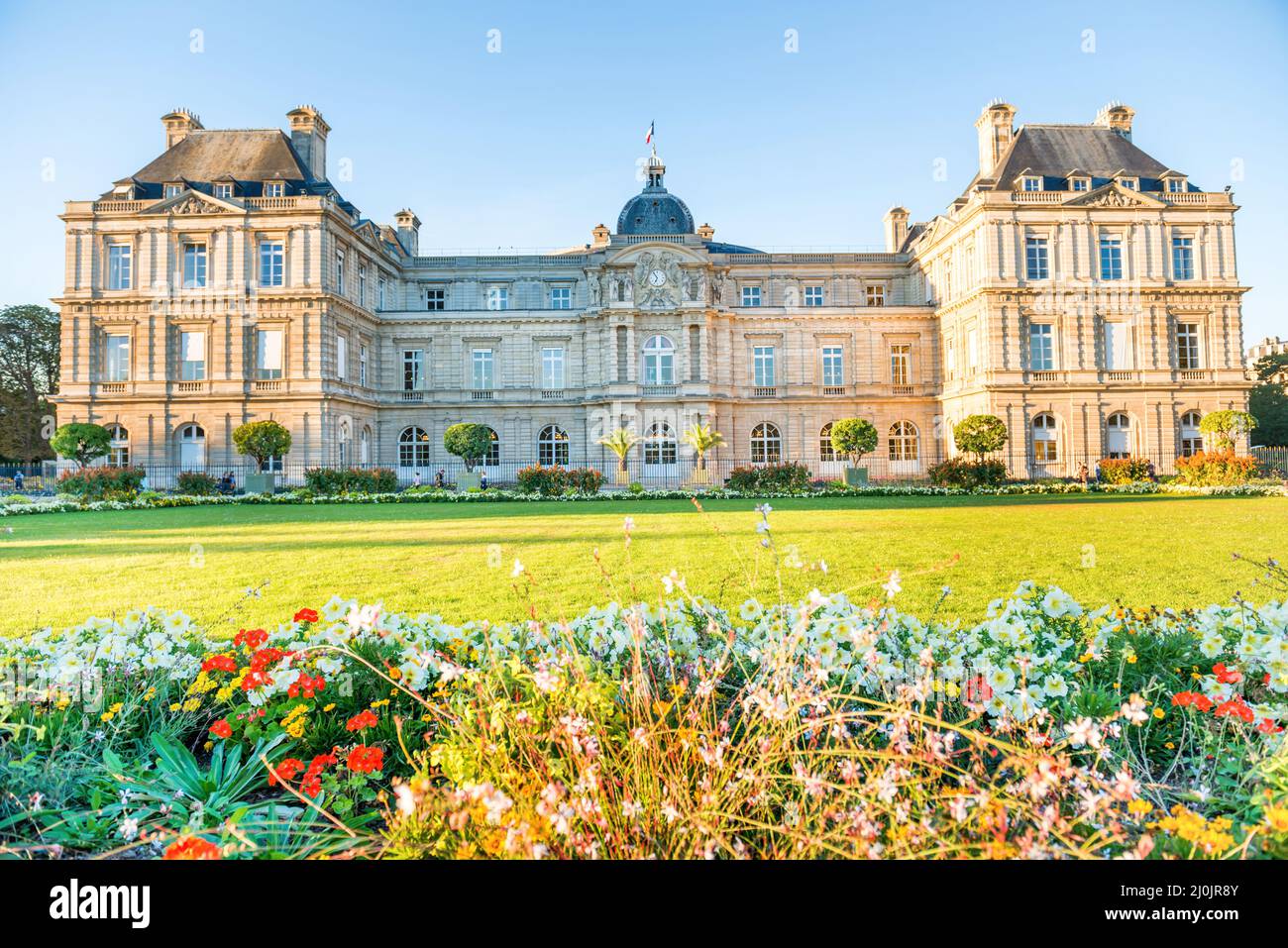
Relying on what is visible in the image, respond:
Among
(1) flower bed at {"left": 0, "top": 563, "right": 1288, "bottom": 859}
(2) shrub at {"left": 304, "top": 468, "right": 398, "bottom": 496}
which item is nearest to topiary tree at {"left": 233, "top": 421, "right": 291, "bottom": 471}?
(2) shrub at {"left": 304, "top": 468, "right": 398, "bottom": 496}

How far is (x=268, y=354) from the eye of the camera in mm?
26781

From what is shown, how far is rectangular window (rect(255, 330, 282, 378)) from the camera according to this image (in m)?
26.7

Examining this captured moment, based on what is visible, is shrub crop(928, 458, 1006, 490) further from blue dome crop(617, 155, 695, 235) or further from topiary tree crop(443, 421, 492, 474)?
blue dome crop(617, 155, 695, 235)

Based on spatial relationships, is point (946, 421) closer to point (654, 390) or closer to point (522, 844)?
point (654, 390)

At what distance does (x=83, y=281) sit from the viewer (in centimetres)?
2488

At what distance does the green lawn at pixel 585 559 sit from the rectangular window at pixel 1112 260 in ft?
61.4

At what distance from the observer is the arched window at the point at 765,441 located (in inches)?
1249

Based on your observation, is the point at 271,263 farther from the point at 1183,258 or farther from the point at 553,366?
the point at 1183,258

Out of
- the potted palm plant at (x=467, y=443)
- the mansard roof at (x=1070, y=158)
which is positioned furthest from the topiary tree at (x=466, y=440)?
the mansard roof at (x=1070, y=158)

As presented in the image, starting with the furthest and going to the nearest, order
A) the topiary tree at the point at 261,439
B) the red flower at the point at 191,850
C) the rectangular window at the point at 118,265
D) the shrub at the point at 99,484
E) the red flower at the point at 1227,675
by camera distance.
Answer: the rectangular window at the point at 118,265 < the topiary tree at the point at 261,439 < the shrub at the point at 99,484 < the red flower at the point at 1227,675 < the red flower at the point at 191,850

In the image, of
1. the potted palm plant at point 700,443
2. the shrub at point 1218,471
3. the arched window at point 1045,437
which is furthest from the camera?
the arched window at point 1045,437

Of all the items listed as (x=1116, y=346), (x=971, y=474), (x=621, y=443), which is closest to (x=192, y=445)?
(x=621, y=443)

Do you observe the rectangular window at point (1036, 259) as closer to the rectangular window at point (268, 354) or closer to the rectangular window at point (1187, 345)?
the rectangular window at point (1187, 345)
